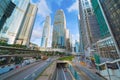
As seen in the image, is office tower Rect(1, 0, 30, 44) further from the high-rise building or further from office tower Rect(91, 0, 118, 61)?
office tower Rect(91, 0, 118, 61)

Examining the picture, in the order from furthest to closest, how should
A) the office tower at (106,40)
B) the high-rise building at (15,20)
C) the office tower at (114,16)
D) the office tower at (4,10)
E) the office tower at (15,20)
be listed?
the high-rise building at (15,20)
the office tower at (15,20)
the office tower at (106,40)
the office tower at (4,10)
the office tower at (114,16)

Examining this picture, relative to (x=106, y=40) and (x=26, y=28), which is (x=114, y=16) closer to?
(x=106, y=40)

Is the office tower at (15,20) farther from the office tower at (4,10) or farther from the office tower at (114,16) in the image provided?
the office tower at (114,16)

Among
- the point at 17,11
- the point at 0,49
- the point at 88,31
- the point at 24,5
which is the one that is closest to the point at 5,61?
the point at 0,49

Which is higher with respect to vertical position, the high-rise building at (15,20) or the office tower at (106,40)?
the high-rise building at (15,20)

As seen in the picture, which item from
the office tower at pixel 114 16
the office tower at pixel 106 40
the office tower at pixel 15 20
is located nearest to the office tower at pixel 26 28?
the office tower at pixel 15 20

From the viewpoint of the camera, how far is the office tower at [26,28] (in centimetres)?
15173

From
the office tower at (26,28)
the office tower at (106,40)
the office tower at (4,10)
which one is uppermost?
the office tower at (26,28)

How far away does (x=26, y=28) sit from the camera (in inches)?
6457

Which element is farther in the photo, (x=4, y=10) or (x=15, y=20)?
(x=15, y=20)

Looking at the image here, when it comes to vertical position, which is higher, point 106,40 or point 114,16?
point 114,16

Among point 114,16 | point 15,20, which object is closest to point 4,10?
point 114,16

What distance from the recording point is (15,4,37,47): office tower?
152 m

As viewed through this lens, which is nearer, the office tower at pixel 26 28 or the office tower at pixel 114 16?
the office tower at pixel 114 16
